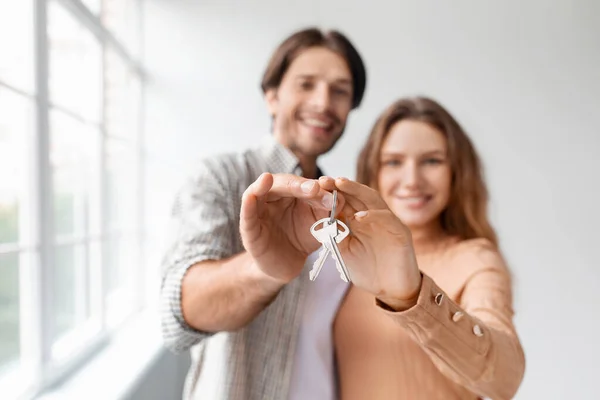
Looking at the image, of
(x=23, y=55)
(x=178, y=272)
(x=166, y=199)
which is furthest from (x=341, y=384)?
(x=166, y=199)

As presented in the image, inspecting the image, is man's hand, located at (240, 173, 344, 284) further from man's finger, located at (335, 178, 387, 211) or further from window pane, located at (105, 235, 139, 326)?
window pane, located at (105, 235, 139, 326)

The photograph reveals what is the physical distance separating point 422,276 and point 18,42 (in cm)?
92

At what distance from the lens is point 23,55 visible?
103 cm

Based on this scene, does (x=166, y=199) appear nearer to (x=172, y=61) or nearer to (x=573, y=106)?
(x=172, y=61)

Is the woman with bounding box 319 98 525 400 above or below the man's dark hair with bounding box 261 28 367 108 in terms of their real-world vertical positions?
below

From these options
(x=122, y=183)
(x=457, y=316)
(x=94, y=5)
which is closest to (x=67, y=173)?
(x=122, y=183)

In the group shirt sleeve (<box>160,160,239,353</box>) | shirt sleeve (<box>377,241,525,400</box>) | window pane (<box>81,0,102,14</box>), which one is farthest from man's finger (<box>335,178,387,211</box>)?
window pane (<box>81,0,102,14</box>)

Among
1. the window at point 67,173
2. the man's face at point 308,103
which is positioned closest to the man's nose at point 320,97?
the man's face at point 308,103

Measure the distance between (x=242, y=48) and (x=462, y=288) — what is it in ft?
3.67

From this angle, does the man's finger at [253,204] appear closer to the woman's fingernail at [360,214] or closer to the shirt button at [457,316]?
the woman's fingernail at [360,214]

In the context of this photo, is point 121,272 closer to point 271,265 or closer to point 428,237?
point 428,237

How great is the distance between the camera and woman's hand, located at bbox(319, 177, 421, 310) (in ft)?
1.52

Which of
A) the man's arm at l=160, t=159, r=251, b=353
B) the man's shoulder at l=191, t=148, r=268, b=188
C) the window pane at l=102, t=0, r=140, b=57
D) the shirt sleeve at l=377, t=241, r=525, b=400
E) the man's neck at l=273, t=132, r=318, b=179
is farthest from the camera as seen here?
the window pane at l=102, t=0, r=140, b=57

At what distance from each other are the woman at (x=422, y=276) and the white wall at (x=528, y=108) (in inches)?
28.2
